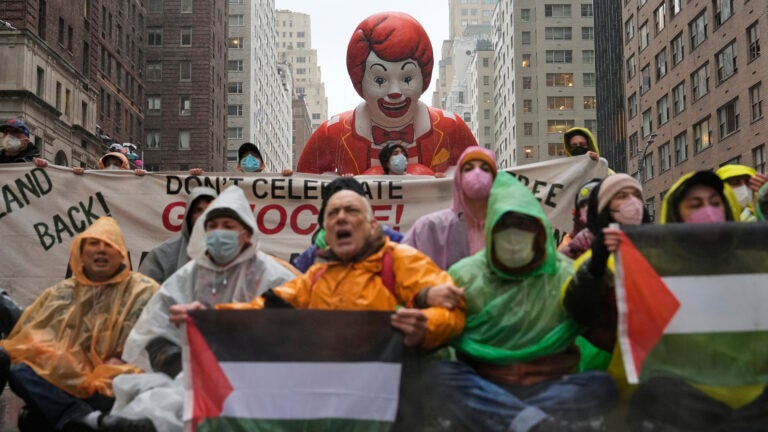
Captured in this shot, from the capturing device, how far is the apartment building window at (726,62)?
35.7 m

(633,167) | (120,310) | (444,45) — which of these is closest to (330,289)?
(120,310)

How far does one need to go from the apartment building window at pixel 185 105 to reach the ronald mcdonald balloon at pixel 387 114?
194 feet

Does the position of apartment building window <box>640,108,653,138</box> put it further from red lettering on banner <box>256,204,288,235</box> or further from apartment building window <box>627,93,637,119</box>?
red lettering on banner <box>256,204,288,235</box>

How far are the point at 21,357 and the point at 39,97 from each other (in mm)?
32507

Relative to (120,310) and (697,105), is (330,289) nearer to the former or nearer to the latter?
(120,310)

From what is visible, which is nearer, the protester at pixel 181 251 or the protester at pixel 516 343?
the protester at pixel 516 343

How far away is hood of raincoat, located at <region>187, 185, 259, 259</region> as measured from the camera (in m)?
5.16

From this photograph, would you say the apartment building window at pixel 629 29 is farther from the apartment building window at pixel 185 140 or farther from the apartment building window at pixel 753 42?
the apartment building window at pixel 185 140

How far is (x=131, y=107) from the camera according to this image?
5509 centimetres

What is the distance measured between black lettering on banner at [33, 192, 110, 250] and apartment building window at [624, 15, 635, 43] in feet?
155

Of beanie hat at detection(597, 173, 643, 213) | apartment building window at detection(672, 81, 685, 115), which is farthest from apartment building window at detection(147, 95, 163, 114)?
beanie hat at detection(597, 173, 643, 213)

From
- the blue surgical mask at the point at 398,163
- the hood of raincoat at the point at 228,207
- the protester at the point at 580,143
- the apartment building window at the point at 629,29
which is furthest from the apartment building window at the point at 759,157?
the hood of raincoat at the point at 228,207

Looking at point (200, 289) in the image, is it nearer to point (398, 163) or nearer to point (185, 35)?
point (398, 163)

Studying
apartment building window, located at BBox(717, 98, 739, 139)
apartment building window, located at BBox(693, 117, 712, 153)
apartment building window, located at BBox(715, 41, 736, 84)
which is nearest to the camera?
apartment building window, located at BBox(717, 98, 739, 139)
